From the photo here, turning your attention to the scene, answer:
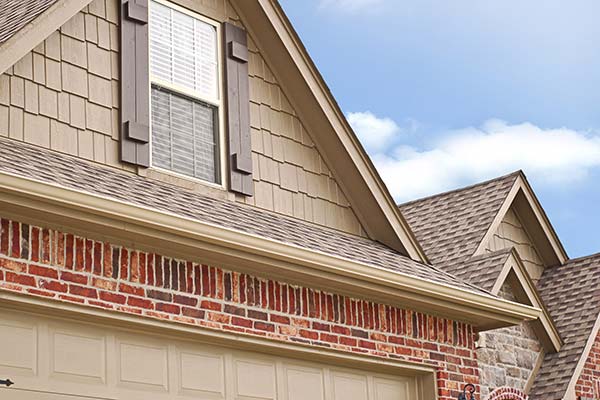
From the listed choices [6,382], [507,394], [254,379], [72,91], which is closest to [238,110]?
[72,91]

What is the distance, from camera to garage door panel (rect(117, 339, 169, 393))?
29.6ft

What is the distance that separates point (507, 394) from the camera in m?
13.8

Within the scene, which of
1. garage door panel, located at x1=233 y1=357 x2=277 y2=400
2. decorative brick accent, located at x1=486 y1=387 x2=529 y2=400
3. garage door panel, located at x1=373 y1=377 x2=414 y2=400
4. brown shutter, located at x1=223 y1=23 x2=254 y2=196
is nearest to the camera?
garage door panel, located at x1=233 y1=357 x2=277 y2=400

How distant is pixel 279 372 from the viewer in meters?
10.4

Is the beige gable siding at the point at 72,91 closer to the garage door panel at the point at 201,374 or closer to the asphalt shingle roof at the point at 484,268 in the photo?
the garage door panel at the point at 201,374

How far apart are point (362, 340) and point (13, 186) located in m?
4.39

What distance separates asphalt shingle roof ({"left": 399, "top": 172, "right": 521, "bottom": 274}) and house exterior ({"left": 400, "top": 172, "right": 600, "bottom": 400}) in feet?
0.06

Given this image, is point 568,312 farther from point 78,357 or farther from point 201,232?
point 78,357

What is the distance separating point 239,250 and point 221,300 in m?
0.52

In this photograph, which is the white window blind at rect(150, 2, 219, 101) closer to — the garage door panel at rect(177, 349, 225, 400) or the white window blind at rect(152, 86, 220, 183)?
the white window blind at rect(152, 86, 220, 183)

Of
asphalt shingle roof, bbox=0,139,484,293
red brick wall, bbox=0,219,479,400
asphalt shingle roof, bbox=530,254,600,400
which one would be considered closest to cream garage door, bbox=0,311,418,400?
red brick wall, bbox=0,219,479,400

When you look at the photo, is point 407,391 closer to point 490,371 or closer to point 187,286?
point 490,371

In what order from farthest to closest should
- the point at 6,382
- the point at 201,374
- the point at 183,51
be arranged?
the point at 183,51 → the point at 201,374 → the point at 6,382

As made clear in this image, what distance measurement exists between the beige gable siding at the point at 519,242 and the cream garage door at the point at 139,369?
5.55 m
